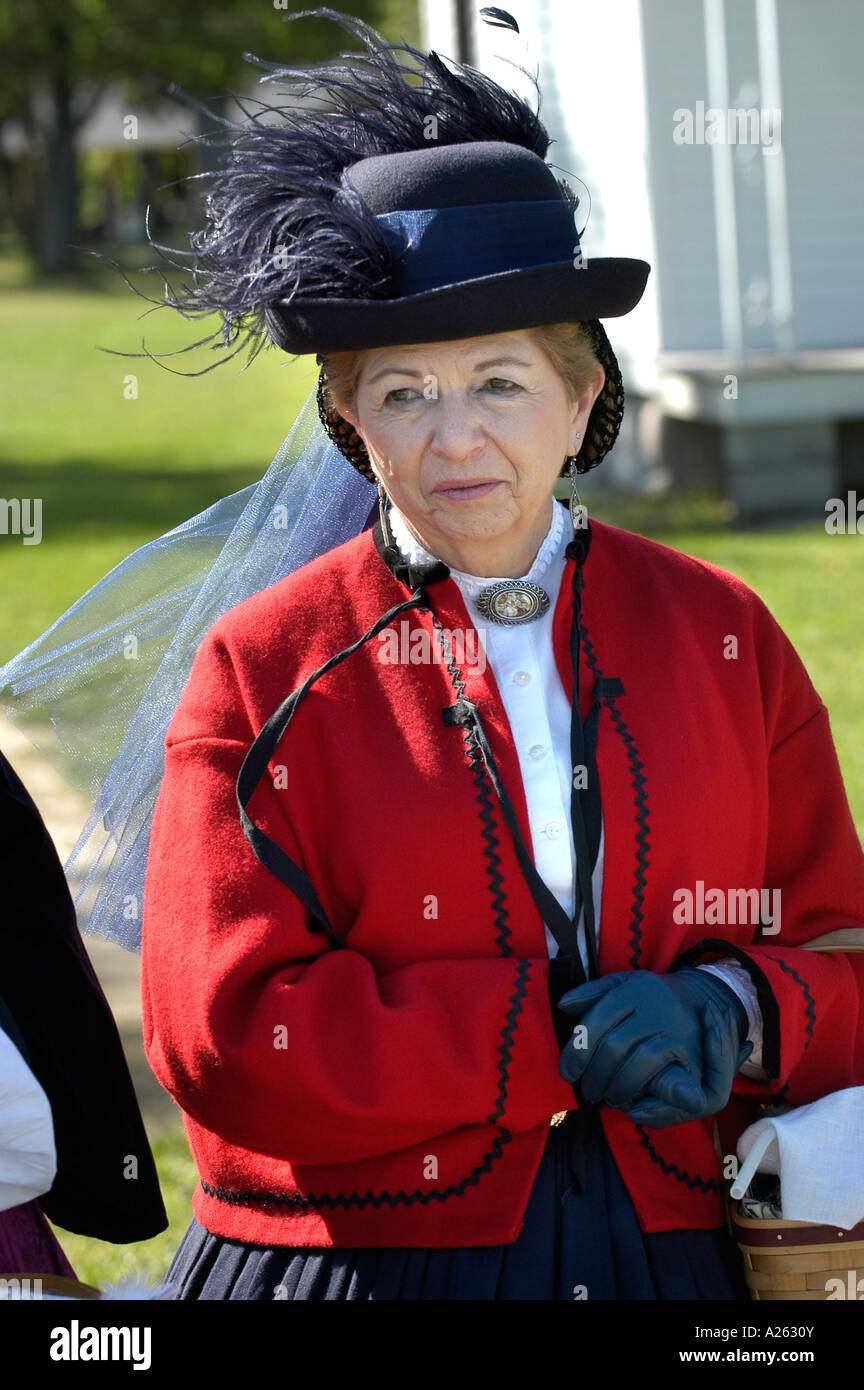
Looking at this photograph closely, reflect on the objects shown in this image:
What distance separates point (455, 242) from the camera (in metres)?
2.18

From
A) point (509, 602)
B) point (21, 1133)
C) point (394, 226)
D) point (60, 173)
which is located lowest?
point (21, 1133)

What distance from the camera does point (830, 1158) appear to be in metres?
2.15

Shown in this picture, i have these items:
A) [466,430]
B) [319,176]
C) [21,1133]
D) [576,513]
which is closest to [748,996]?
[576,513]

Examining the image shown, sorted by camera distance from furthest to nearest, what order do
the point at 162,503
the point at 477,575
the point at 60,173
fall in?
the point at 60,173, the point at 162,503, the point at 477,575

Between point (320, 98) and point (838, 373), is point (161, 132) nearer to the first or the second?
A: point (838, 373)

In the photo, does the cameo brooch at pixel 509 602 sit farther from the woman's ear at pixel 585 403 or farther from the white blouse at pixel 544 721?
the woman's ear at pixel 585 403

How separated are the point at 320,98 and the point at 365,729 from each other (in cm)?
96

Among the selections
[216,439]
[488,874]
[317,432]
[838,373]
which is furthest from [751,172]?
[488,874]

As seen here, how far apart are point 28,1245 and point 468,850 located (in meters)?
0.82

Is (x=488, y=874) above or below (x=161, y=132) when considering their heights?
below

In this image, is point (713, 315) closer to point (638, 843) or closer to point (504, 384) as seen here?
point (504, 384)

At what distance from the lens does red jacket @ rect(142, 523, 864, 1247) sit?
209 cm

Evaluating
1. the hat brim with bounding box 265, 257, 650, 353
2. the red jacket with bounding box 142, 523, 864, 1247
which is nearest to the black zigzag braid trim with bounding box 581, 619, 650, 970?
the red jacket with bounding box 142, 523, 864, 1247

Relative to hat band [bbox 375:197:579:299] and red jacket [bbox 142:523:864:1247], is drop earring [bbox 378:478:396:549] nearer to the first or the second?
red jacket [bbox 142:523:864:1247]
